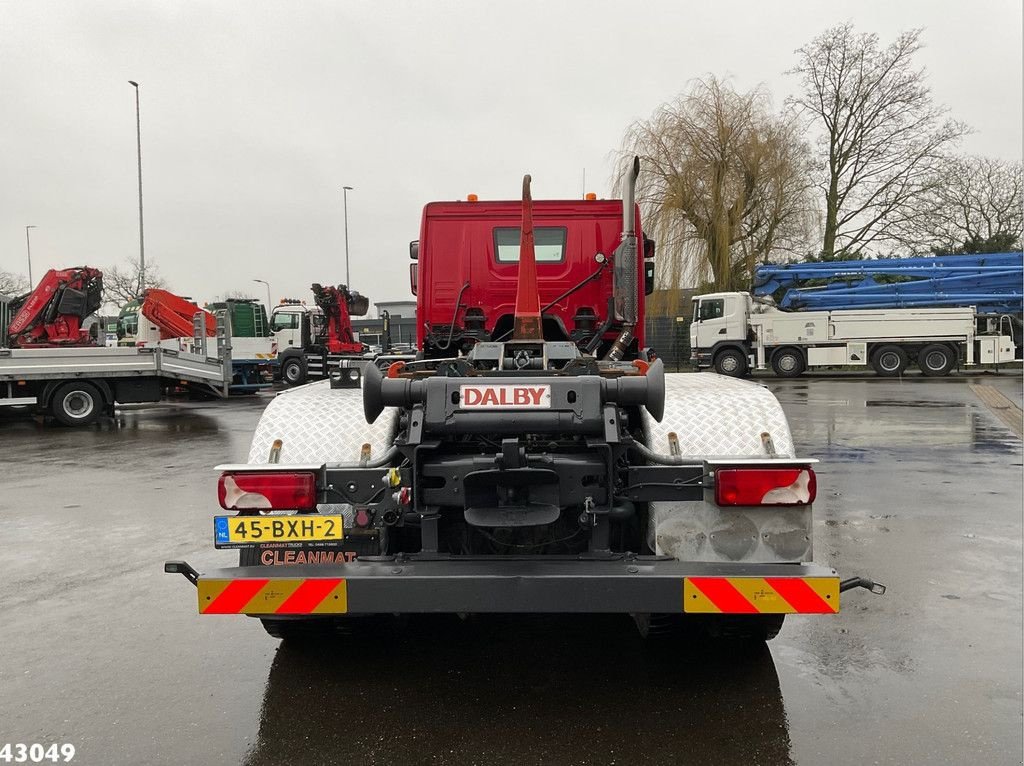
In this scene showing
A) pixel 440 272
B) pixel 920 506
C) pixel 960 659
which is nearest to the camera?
pixel 960 659

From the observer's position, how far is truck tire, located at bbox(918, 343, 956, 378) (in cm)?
2444

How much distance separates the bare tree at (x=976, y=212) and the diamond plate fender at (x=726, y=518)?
32.0 meters

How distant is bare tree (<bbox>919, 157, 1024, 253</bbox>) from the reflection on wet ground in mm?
32085

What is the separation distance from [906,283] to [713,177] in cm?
706

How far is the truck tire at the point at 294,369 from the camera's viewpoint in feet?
84.9

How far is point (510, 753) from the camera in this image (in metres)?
2.90

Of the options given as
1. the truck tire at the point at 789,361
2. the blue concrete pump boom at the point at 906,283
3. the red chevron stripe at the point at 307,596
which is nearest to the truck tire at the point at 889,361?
the blue concrete pump boom at the point at 906,283

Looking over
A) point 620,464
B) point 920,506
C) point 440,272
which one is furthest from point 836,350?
point 620,464

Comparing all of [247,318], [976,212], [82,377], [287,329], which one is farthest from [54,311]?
[976,212]

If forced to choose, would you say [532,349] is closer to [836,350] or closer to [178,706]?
[178,706]

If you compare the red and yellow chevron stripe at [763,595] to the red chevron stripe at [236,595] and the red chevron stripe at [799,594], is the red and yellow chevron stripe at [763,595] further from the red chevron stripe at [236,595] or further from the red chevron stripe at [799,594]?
the red chevron stripe at [236,595]

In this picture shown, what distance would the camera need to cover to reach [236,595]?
296cm

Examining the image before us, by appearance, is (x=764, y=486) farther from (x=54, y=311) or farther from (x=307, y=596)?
(x=54, y=311)

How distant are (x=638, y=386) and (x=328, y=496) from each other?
51.6 inches
